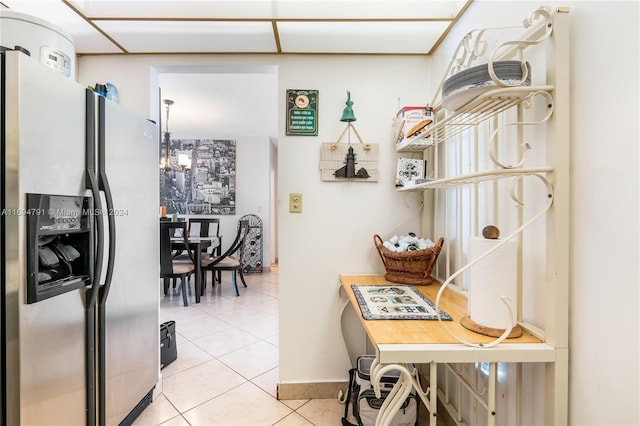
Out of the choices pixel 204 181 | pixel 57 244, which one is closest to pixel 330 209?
pixel 57 244

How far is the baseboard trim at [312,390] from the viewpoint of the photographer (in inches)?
67.9

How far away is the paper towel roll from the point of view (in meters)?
0.86

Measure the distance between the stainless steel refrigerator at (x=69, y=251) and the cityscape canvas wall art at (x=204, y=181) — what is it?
12.9 feet

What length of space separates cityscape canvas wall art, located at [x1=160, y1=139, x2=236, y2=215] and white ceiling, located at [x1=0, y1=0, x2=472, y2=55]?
12.2 feet

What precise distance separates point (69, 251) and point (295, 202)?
1.04 m

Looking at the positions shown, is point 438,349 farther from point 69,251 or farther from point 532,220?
point 69,251

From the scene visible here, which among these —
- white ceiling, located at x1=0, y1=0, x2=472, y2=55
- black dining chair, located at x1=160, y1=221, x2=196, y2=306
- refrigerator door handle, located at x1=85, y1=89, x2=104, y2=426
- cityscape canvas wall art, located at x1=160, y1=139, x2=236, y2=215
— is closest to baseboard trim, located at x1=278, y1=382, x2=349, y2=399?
refrigerator door handle, located at x1=85, y1=89, x2=104, y2=426

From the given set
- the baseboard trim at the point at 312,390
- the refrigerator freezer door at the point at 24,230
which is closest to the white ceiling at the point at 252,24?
the refrigerator freezer door at the point at 24,230

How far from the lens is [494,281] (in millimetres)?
868

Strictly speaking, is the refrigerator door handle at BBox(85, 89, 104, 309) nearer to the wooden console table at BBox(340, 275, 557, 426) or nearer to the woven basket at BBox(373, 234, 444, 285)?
the wooden console table at BBox(340, 275, 557, 426)

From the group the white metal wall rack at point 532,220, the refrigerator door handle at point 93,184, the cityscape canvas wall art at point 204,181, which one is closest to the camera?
the white metal wall rack at point 532,220

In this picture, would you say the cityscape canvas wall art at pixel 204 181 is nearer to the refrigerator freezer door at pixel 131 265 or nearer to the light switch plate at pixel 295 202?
the refrigerator freezer door at pixel 131 265

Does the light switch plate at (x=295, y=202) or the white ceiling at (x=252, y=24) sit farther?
the light switch plate at (x=295, y=202)

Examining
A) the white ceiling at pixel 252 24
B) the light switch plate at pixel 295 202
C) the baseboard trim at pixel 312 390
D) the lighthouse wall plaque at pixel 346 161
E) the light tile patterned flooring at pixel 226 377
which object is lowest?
the light tile patterned flooring at pixel 226 377
